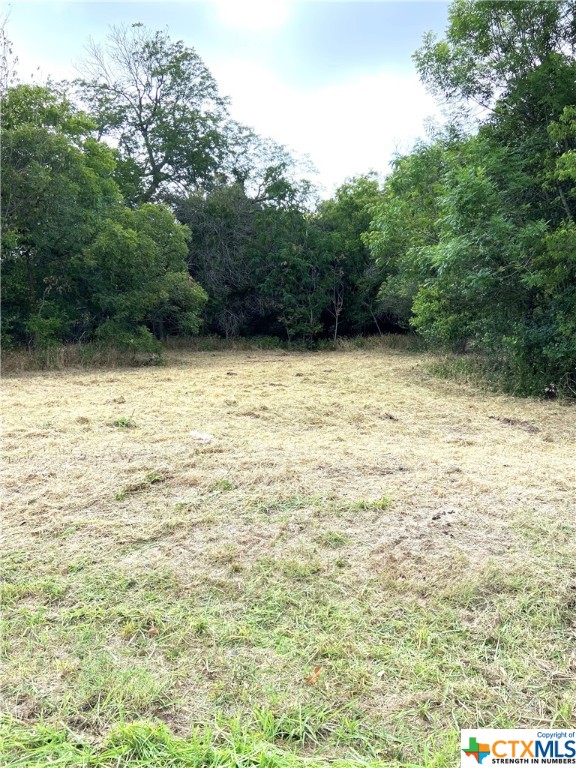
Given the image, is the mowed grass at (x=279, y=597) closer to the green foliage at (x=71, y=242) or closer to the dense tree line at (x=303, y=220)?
the dense tree line at (x=303, y=220)

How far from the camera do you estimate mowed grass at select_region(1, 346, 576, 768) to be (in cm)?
150

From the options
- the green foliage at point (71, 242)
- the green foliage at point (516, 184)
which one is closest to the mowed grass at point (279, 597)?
the green foliage at point (516, 184)

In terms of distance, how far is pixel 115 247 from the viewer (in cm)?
1023

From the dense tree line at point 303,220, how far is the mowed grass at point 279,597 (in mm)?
3054

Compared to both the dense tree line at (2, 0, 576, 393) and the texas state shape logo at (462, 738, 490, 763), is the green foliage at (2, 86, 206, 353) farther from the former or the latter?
the texas state shape logo at (462, 738, 490, 763)

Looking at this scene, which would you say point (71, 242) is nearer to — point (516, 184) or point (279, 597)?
point (516, 184)

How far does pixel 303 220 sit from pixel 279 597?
50.8 feet

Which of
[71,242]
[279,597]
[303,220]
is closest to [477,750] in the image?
[279,597]

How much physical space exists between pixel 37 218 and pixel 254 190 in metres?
8.60

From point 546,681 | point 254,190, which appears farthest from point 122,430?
point 254,190

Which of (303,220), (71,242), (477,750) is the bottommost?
(477,750)

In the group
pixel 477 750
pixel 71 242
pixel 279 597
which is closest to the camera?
pixel 477 750

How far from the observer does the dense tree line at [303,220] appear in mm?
6566

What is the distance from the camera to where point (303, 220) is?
54.0 ft
